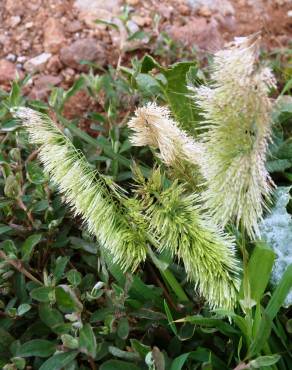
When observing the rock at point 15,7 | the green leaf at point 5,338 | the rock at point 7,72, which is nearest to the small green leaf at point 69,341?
the green leaf at point 5,338

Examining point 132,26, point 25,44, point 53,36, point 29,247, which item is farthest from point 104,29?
point 29,247

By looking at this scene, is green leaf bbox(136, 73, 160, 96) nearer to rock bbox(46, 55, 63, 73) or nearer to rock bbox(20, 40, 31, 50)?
rock bbox(46, 55, 63, 73)

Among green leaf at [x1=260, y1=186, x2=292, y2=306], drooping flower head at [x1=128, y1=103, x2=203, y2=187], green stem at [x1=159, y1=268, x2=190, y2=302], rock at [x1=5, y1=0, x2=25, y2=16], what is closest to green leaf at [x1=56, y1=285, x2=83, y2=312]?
green stem at [x1=159, y1=268, x2=190, y2=302]

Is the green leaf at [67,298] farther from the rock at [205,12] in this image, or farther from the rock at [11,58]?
the rock at [205,12]

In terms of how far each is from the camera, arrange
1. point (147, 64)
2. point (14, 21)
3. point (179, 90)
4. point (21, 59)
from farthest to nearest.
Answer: point (14, 21), point (21, 59), point (147, 64), point (179, 90)

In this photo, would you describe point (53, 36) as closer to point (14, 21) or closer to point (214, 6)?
point (14, 21)

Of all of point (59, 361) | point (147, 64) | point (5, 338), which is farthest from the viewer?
point (147, 64)
